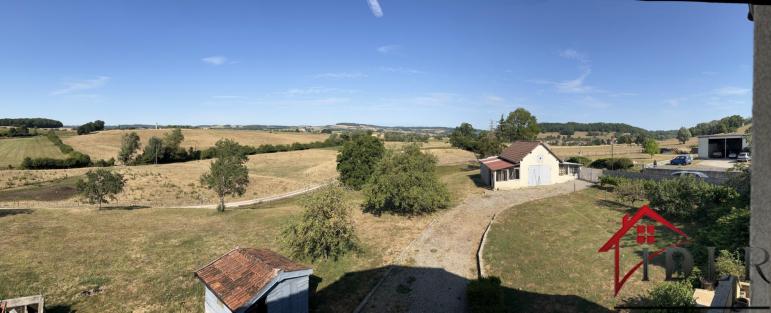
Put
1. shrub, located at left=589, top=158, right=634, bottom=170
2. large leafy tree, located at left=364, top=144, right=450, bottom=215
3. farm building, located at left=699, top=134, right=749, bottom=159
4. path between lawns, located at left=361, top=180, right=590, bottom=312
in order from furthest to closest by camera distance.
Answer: farm building, located at left=699, top=134, right=749, bottom=159 → shrub, located at left=589, top=158, right=634, bottom=170 → large leafy tree, located at left=364, top=144, right=450, bottom=215 → path between lawns, located at left=361, top=180, right=590, bottom=312

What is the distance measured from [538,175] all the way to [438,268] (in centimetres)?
2642

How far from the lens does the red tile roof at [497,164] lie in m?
39.3

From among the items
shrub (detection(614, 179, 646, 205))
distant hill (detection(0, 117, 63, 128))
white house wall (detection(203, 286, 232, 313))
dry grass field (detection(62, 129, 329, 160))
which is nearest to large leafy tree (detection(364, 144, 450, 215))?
shrub (detection(614, 179, 646, 205))

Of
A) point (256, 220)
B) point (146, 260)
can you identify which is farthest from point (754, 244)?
point (256, 220)

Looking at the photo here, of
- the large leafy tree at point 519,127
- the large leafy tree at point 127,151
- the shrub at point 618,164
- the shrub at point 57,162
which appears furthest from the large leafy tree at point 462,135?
the shrub at point 57,162

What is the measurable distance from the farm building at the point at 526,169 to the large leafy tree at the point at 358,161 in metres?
14.8

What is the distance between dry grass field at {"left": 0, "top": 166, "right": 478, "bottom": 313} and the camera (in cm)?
1723

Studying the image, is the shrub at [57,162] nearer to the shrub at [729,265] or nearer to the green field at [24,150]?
the green field at [24,150]

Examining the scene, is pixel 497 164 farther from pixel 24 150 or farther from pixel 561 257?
pixel 24 150

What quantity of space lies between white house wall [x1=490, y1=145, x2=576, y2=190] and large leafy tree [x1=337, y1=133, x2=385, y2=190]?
1617cm

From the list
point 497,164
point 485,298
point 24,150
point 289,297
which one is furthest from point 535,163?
point 24,150

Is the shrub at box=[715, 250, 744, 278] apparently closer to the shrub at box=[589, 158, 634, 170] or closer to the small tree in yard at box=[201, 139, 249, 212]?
the shrub at box=[589, 158, 634, 170]

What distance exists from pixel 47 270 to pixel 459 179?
135 feet

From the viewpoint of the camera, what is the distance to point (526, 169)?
131 feet
